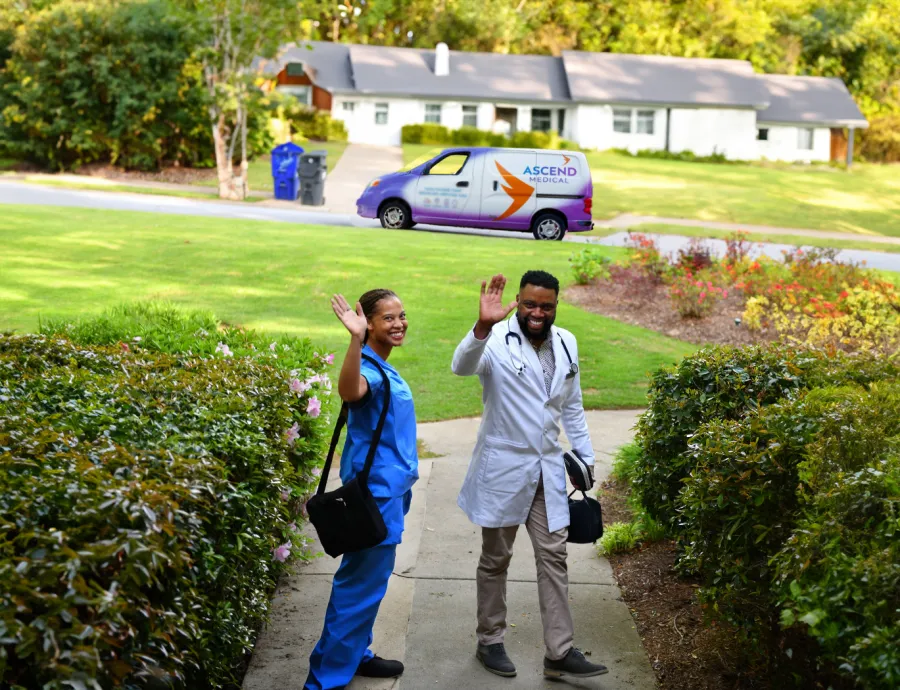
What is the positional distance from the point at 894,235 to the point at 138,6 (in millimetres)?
24632

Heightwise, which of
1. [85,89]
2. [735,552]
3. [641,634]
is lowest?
[641,634]

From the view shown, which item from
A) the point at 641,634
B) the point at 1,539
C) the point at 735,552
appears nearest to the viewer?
the point at 1,539

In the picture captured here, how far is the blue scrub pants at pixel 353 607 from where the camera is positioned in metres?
4.55

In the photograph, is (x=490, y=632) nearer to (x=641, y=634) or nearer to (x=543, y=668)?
(x=543, y=668)

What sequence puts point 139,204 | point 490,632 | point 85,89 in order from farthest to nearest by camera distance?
point 85,89 → point 139,204 → point 490,632

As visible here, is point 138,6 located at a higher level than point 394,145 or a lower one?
higher

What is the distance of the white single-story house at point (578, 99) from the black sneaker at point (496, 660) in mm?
47163

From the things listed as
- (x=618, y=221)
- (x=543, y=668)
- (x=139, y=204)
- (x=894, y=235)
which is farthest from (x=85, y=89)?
(x=543, y=668)

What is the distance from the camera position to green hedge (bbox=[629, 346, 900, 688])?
3221mm

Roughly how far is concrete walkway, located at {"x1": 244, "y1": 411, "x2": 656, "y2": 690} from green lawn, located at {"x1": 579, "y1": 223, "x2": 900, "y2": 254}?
738 inches

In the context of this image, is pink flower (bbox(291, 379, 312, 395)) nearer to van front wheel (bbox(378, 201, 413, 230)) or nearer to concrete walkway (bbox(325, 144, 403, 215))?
van front wheel (bbox(378, 201, 413, 230))

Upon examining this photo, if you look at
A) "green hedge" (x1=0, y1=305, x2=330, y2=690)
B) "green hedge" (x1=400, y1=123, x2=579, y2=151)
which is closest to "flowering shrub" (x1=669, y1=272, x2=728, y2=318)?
"green hedge" (x1=0, y1=305, x2=330, y2=690)

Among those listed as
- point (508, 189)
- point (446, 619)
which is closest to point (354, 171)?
point (508, 189)

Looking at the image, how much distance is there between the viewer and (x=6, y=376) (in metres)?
5.26
